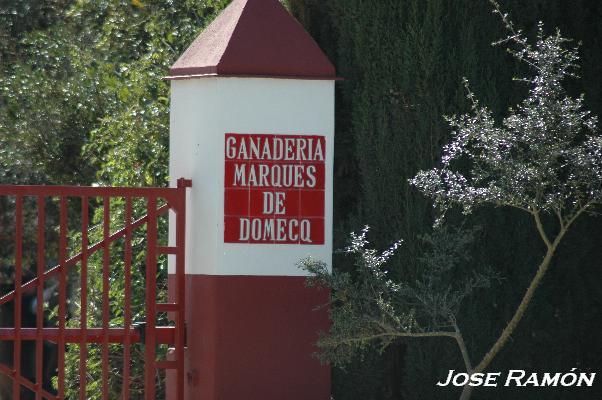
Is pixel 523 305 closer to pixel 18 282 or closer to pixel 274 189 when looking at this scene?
pixel 274 189

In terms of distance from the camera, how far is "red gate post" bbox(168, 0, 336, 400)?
20.0ft

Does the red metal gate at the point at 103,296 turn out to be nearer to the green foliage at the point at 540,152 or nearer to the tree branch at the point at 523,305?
the green foliage at the point at 540,152

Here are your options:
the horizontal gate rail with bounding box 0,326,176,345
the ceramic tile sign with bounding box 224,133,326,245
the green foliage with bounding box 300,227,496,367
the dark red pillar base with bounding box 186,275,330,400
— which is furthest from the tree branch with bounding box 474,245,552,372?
the horizontal gate rail with bounding box 0,326,176,345

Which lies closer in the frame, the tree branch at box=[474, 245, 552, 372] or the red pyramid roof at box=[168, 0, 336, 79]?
the tree branch at box=[474, 245, 552, 372]

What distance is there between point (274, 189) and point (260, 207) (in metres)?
0.12

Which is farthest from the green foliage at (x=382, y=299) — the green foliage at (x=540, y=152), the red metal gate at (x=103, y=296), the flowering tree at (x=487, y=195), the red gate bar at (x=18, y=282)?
the red gate bar at (x=18, y=282)

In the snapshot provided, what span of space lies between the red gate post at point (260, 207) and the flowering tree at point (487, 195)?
29cm

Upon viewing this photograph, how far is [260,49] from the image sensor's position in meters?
6.18

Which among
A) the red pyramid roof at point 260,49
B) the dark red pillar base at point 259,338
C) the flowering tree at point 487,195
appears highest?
the red pyramid roof at point 260,49

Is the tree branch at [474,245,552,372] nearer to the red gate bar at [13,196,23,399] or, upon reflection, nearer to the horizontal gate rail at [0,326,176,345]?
the horizontal gate rail at [0,326,176,345]

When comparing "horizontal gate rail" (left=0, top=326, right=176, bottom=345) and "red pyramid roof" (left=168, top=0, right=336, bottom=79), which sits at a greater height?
"red pyramid roof" (left=168, top=0, right=336, bottom=79)

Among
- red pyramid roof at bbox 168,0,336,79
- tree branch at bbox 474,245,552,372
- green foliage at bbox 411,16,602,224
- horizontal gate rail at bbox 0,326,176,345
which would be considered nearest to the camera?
green foliage at bbox 411,16,602,224

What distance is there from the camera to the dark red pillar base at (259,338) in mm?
6109

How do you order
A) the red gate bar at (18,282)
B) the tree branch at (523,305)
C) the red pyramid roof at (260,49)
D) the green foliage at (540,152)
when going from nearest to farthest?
the green foliage at (540,152) < the tree branch at (523,305) < the red gate bar at (18,282) < the red pyramid roof at (260,49)
